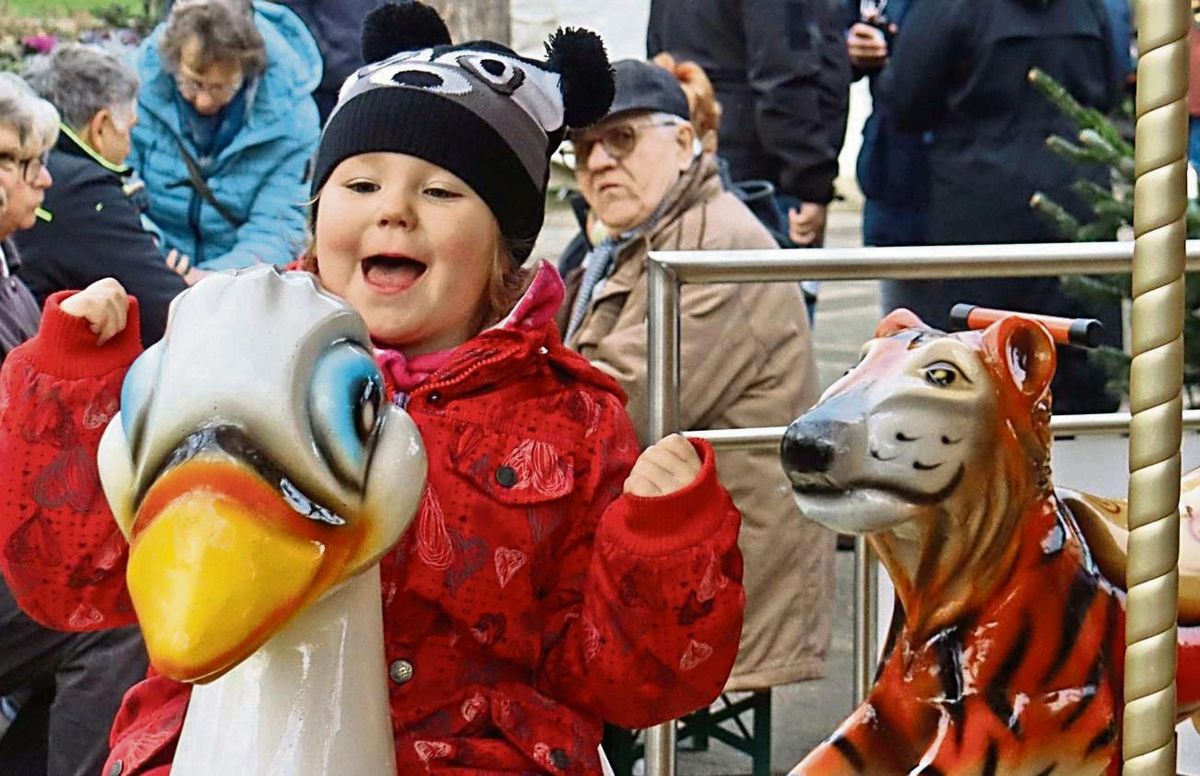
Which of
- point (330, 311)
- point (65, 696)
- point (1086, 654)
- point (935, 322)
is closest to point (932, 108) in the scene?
point (935, 322)

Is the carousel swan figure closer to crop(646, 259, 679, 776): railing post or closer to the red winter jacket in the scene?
the red winter jacket

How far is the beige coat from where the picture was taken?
12.5ft

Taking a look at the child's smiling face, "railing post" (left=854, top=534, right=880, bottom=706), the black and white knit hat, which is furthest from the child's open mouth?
"railing post" (left=854, top=534, right=880, bottom=706)

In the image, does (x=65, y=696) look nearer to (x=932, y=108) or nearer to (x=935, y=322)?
(x=935, y=322)

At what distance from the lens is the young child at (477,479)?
1.93 meters

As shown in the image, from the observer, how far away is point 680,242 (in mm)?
3975

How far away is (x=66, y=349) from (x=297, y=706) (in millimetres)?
500

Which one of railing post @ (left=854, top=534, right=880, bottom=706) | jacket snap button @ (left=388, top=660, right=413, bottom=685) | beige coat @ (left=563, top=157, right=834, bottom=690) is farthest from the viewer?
beige coat @ (left=563, top=157, right=834, bottom=690)

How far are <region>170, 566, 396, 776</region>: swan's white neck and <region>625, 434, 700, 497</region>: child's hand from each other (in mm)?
303

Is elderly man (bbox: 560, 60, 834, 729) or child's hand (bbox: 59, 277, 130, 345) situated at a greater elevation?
child's hand (bbox: 59, 277, 130, 345)

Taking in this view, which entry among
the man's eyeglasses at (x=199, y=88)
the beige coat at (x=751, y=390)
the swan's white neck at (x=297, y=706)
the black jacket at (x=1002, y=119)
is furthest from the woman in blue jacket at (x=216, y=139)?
the swan's white neck at (x=297, y=706)

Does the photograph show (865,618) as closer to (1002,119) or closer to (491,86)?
(491,86)

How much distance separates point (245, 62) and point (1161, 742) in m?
3.83

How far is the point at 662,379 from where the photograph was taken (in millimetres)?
2678
